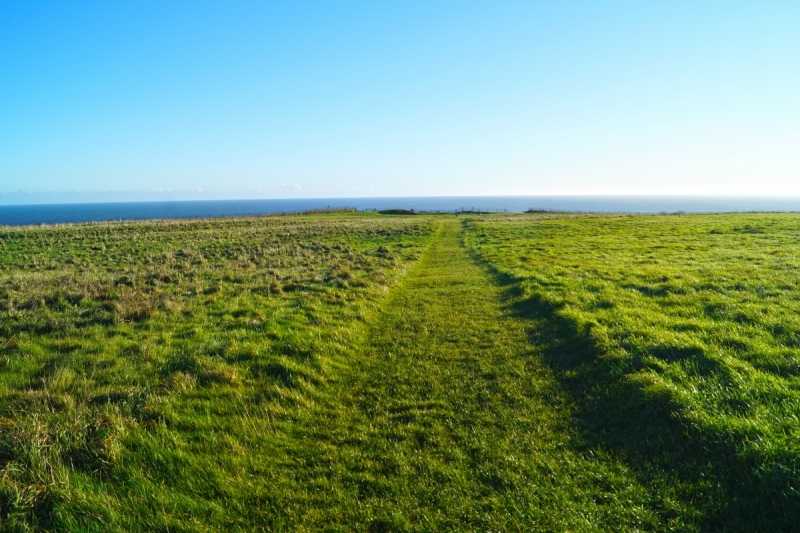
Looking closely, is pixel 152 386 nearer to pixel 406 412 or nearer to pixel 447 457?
pixel 406 412

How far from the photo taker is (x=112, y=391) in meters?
6.43

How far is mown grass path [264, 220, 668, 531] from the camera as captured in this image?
4.07 meters

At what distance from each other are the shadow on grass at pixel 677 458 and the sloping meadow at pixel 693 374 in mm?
14

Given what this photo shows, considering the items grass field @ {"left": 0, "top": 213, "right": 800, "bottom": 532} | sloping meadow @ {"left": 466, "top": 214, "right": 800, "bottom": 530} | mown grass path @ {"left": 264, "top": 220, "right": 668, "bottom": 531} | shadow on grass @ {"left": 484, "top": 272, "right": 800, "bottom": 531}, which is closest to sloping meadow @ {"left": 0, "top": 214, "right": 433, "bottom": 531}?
grass field @ {"left": 0, "top": 213, "right": 800, "bottom": 532}

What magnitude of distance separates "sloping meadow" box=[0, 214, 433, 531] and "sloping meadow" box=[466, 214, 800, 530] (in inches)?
199

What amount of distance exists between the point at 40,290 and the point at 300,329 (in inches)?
470

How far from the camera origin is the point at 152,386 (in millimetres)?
6773

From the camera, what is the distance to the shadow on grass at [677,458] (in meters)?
3.92

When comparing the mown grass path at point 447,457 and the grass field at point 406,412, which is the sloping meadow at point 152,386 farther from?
the mown grass path at point 447,457

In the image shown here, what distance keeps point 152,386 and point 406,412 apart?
466 centimetres

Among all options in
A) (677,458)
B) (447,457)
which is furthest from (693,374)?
(447,457)

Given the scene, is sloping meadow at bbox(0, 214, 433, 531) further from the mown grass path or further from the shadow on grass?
the shadow on grass

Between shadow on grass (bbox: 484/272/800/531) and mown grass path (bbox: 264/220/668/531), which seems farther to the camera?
mown grass path (bbox: 264/220/668/531)

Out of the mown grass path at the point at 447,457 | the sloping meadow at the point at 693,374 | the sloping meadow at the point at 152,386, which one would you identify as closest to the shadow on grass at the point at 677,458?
the sloping meadow at the point at 693,374
